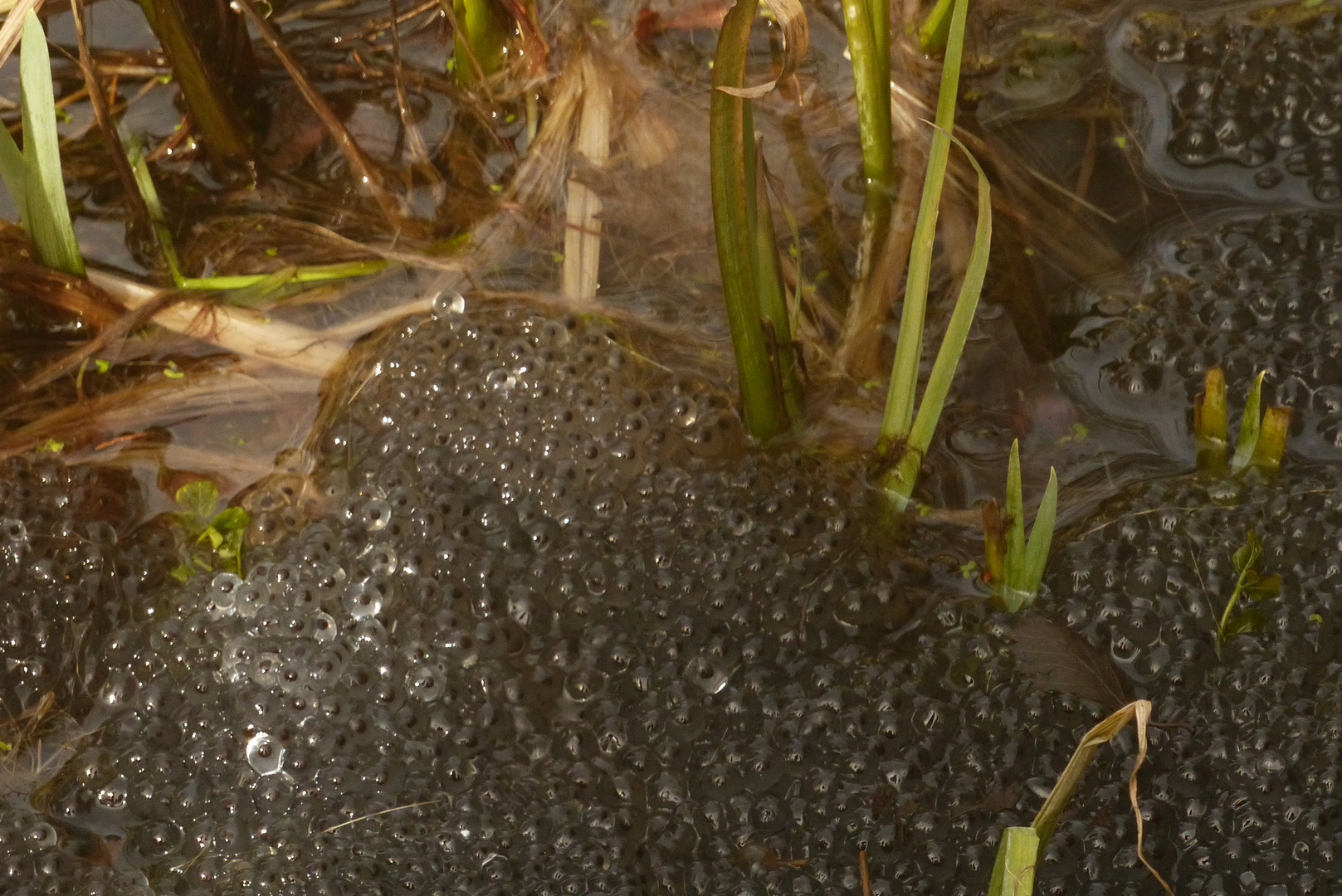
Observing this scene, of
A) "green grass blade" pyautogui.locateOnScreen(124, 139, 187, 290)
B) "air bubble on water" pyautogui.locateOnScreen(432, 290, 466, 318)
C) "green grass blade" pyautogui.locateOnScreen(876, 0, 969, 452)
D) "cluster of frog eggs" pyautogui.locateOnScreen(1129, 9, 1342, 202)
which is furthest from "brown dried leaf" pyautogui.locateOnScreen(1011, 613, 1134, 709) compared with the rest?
"green grass blade" pyautogui.locateOnScreen(124, 139, 187, 290)

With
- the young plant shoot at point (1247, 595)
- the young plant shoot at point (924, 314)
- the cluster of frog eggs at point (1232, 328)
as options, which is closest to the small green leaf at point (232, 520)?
the young plant shoot at point (924, 314)

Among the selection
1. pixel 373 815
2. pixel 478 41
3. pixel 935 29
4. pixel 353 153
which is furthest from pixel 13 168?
pixel 935 29

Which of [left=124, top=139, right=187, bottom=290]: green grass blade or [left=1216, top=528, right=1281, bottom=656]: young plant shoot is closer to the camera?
[left=1216, top=528, right=1281, bottom=656]: young plant shoot

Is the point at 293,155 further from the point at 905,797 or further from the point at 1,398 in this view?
the point at 905,797

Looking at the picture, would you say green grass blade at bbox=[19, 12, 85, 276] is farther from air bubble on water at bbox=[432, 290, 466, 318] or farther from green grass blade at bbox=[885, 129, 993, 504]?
green grass blade at bbox=[885, 129, 993, 504]

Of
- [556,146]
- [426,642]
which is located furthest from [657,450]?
[556,146]

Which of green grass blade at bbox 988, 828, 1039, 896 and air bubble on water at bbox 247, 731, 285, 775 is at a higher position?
green grass blade at bbox 988, 828, 1039, 896
